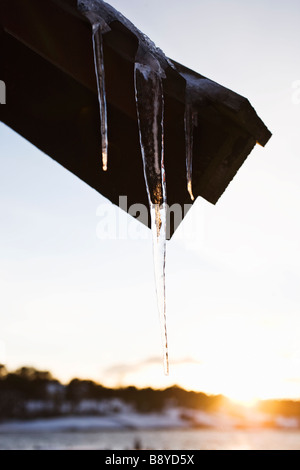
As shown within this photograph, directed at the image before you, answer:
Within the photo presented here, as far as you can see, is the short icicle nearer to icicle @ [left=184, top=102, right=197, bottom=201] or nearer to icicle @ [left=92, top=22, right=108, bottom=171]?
icicle @ [left=184, top=102, right=197, bottom=201]

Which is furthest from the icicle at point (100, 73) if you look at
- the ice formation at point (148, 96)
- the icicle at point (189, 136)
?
the icicle at point (189, 136)

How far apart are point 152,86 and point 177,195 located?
2.95ft

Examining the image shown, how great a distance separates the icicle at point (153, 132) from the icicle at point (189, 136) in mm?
160

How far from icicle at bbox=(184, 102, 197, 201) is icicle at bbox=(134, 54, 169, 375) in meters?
0.16

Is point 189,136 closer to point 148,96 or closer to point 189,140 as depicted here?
point 189,140

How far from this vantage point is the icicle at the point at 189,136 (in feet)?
7.63

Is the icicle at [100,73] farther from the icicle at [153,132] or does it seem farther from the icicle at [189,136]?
the icicle at [189,136]

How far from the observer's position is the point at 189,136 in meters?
2.44

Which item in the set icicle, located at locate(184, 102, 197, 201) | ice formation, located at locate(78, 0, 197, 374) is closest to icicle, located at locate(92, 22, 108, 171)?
ice formation, located at locate(78, 0, 197, 374)

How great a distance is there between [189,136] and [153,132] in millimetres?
239

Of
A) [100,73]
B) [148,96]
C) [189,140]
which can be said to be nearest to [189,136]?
[189,140]

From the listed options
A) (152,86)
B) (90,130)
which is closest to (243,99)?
(152,86)

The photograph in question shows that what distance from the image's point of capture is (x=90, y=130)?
105 inches
